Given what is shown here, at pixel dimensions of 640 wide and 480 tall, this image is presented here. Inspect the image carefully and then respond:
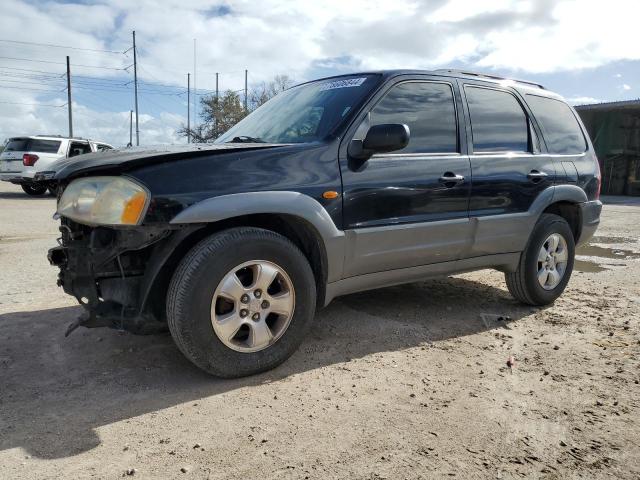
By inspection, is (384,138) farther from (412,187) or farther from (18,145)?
(18,145)

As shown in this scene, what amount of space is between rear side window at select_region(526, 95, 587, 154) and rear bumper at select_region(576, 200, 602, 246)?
0.53 metres

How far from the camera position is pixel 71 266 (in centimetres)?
291

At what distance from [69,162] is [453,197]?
101 inches

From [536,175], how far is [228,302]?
9.41 ft

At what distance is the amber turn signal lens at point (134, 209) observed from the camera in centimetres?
259

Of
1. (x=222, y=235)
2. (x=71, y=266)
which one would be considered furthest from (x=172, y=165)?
(x=71, y=266)

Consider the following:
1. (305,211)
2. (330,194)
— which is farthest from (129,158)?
(330,194)

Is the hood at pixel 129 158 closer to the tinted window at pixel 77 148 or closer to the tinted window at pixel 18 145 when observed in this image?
the tinted window at pixel 18 145

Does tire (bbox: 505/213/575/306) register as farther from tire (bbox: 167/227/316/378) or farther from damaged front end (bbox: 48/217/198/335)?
damaged front end (bbox: 48/217/198/335)

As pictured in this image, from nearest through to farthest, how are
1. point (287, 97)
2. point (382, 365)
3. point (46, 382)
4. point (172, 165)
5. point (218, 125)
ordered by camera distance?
point (172, 165), point (46, 382), point (382, 365), point (287, 97), point (218, 125)

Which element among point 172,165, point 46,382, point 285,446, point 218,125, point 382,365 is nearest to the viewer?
point 285,446

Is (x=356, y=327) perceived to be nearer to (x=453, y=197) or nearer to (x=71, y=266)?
(x=453, y=197)

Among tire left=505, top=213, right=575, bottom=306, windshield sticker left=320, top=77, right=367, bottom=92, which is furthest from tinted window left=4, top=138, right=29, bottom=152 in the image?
tire left=505, top=213, right=575, bottom=306

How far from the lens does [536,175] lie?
4.24 m
